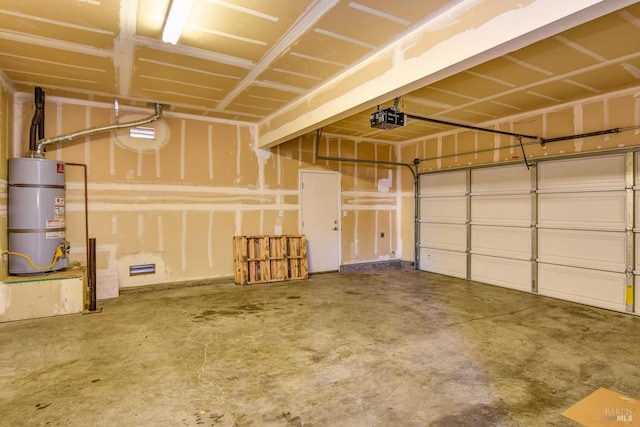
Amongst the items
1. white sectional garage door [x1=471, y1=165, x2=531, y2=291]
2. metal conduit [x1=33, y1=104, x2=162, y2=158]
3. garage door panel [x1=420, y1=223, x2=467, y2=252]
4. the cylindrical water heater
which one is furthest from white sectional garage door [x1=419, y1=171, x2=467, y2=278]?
the cylindrical water heater

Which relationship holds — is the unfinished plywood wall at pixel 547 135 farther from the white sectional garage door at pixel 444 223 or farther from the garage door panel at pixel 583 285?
the garage door panel at pixel 583 285

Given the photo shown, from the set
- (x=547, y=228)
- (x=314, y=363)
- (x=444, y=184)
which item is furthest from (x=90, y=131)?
(x=547, y=228)

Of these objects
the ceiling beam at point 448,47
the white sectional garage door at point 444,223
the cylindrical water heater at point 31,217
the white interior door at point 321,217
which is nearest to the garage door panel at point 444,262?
the white sectional garage door at point 444,223

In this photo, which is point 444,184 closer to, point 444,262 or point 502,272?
point 444,262

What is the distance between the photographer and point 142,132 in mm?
5285

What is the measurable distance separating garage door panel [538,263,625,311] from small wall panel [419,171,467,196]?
6.24 feet

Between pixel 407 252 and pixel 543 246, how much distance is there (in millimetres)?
2857

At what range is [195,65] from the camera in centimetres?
369

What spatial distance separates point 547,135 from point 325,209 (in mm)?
3826

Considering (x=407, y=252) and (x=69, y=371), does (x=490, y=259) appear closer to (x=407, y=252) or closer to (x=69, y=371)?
(x=407, y=252)

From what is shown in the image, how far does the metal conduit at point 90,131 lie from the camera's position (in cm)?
450

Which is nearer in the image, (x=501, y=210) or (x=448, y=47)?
(x=448, y=47)

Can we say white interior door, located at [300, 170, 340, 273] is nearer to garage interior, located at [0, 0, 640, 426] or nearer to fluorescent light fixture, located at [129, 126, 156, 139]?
garage interior, located at [0, 0, 640, 426]

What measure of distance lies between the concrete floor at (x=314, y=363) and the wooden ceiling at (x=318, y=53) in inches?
92.8
